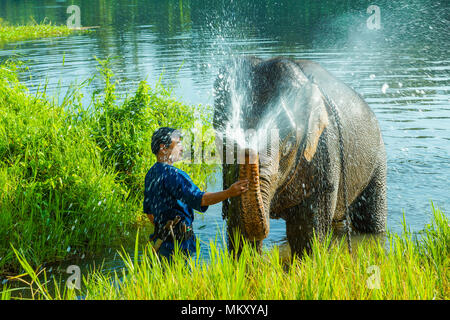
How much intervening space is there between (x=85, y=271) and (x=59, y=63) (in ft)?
47.1

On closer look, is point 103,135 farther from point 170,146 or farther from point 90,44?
point 90,44

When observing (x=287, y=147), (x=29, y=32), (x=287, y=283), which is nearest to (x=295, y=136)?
(x=287, y=147)

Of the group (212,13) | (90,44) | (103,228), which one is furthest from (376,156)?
(212,13)

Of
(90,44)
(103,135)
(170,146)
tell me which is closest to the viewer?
(170,146)

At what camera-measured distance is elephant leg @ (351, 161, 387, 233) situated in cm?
612

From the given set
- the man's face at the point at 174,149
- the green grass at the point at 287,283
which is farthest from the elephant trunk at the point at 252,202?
the man's face at the point at 174,149

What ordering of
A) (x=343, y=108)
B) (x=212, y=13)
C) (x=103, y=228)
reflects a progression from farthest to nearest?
(x=212, y=13) → (x=103, y=228) → (x=343, y=108)

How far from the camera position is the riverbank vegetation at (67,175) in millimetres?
5523

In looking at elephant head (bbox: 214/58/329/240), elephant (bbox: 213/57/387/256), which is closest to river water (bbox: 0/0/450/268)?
elephant (bbox: 213/57/387/256)

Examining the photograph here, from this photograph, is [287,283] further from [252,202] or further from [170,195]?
[170,195]

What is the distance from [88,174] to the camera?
6047 mm

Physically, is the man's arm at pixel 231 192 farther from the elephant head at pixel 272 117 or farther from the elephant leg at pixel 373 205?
the elephant leg at pixel 373 205

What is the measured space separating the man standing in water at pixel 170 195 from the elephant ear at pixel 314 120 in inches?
36.3

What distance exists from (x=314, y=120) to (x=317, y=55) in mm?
14574
